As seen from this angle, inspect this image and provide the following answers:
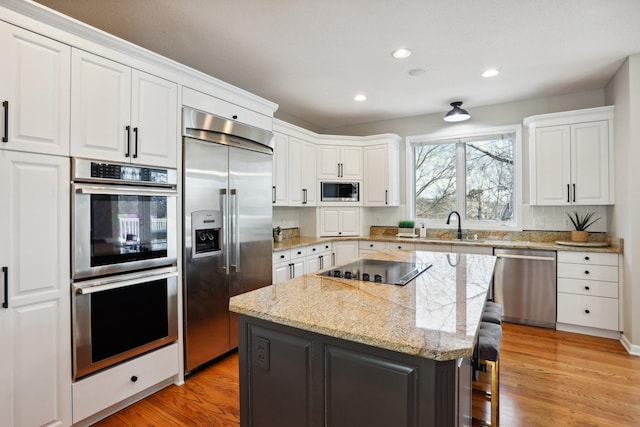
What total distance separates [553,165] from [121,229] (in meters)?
4.31

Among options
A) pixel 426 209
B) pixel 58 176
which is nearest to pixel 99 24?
pixel 58 176

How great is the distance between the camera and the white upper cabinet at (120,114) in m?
1.92

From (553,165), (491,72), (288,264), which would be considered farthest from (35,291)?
(553,165)

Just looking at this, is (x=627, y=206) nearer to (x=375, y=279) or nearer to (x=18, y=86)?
(x=375, y=279)

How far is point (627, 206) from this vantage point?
3057 millimetres

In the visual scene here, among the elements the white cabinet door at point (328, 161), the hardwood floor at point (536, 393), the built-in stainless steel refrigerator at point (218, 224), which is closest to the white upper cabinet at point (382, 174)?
the white cabinet door at point (328, 161)

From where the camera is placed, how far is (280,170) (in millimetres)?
4016

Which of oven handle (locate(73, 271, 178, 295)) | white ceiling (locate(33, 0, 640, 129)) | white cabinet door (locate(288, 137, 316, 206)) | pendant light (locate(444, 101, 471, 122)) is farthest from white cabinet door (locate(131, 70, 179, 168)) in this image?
pendant light (locate(444, 101, 471, 122))

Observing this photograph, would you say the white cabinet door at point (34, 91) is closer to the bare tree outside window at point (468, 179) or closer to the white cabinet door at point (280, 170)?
the white cabinet door at point (280, 170)

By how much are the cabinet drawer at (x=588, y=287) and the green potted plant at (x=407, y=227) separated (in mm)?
1820

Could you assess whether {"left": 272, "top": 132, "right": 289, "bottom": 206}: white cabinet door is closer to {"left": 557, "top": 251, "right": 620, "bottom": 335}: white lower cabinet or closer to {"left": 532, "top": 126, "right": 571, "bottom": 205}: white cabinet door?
{"left": 532, "top": 126, "right": 571, "bottom": 205}: white cabinet door

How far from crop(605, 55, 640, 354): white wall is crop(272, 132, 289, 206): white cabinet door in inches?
136

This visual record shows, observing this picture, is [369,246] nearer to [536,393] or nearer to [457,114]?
[457,114]

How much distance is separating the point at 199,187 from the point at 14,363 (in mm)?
1470
